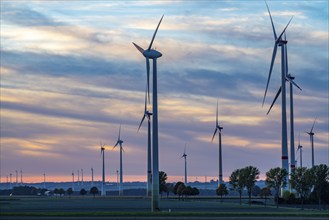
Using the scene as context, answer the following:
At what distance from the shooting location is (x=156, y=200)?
11469cm

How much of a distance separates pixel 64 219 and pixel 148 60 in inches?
1989

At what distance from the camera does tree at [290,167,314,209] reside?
144875 mm

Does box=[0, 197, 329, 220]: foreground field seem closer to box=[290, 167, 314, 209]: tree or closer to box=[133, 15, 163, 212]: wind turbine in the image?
box=[133, 15, 163, 212]: wind turbine

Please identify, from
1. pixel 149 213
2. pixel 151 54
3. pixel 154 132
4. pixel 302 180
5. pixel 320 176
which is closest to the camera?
pixel 149 213

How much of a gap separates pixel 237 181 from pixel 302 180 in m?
37.1

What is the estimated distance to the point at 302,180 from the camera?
484 feet

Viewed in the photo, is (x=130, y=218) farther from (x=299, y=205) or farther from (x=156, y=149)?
(x=299, y=205)

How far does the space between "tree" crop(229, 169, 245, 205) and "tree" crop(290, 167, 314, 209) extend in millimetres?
27338

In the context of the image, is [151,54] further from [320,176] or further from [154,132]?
[320,176]

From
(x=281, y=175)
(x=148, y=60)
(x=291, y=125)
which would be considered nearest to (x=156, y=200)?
(x=148, y=60)

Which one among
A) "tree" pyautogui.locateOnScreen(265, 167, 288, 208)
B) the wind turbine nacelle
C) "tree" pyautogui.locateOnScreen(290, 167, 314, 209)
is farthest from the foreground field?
"tree" pyautogui.locateOnScreen(265, 167, 288, 208)

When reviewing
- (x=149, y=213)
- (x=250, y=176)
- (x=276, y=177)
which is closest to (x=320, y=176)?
(x=276, y=177)

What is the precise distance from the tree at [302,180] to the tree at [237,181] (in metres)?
27.3

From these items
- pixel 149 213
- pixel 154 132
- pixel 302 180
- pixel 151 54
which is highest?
pixel 151 54
